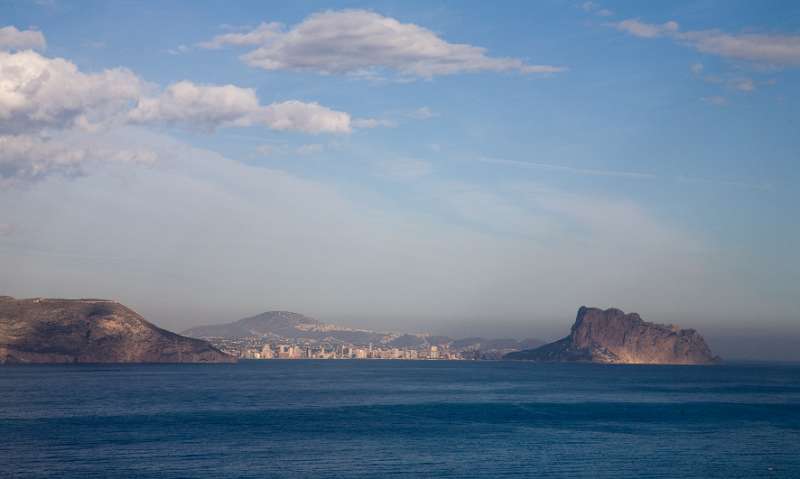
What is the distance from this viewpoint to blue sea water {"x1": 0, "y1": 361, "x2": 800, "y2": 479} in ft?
268

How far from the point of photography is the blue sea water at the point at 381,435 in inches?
3211

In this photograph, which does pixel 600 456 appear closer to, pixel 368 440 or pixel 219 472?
pixel 368 440

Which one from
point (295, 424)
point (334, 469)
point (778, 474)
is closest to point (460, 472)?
point (334, 469)

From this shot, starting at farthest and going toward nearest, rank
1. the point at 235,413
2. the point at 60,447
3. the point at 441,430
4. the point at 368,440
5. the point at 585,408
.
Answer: the point at 585,408
the point at 235,413
the point at 441,430
the point at 368,440
the point at 60,447

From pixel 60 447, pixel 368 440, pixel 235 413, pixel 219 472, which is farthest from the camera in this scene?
pixel 235 413

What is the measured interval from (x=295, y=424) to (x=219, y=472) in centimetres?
3886

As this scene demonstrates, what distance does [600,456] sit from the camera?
9119 centimetres

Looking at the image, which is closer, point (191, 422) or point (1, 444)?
point (1, 444)

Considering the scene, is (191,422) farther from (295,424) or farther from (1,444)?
(1,444)

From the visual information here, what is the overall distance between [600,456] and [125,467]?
51127 mm

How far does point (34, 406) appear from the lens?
13325 centimetres

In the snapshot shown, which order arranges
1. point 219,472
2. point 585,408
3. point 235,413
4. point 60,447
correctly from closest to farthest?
point 219,472
point 60,447
point 235,413
point 585,408

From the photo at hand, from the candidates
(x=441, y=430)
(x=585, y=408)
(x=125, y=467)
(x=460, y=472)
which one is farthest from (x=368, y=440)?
(x=585, y=408)

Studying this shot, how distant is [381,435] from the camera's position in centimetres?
10600
